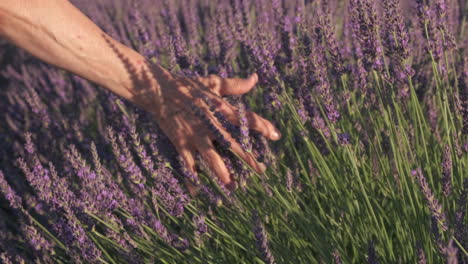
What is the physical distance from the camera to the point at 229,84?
6.95 ft

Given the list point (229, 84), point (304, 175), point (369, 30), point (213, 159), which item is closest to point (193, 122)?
point (213, 159)

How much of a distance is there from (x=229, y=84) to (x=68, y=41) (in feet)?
2.34

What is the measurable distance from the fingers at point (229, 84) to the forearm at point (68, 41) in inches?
9.8

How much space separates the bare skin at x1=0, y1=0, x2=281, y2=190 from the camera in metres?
1.91

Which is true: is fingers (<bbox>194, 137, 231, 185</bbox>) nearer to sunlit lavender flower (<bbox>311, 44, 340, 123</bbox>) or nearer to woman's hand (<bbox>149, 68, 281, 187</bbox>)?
woman's hand (<bbox>149, 68, 281, 187</bbox>)

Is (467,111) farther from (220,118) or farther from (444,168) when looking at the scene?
(220,118)

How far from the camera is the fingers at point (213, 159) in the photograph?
→ 1885 mm

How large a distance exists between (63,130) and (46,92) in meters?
0.91

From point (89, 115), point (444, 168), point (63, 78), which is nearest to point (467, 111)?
point (444, 168)

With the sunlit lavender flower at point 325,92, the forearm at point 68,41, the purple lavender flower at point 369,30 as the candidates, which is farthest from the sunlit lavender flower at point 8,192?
the purple lavender flower at point 369,30

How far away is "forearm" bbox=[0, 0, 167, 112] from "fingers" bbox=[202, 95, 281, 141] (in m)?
0.29

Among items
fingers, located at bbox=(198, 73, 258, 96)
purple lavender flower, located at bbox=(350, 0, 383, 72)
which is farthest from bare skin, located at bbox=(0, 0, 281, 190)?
purple lavender flower, located at bbox=(350, 0, 383, 72)

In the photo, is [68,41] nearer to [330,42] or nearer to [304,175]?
[330,42]

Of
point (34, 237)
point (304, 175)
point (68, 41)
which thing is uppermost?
point (68, 41)
